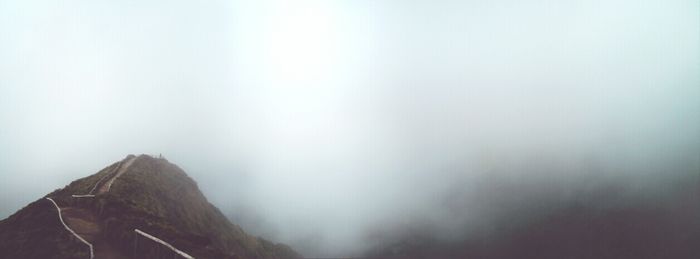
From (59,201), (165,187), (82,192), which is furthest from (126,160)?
(59,201)

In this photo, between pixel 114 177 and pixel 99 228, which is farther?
pixel 114 177

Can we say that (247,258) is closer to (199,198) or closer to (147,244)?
(199,198)

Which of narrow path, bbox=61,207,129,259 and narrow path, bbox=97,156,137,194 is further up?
narrow path, bbox=97,156,137,194

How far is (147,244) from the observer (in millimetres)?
37344

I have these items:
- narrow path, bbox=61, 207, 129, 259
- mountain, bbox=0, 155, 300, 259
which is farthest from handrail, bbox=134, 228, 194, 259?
narrow path, bbox=61, 207, 129, 259

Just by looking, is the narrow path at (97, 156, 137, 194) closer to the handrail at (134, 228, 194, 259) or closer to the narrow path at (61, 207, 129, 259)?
the narrow path at (61, 207, 129, 259)

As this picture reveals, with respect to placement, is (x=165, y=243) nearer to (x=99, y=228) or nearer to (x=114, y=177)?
(x=99, y=228)

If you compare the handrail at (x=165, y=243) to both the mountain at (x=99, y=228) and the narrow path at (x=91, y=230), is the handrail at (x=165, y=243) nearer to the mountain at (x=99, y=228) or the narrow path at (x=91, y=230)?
the mountain at (x=99, y=228)

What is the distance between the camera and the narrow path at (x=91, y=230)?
36094mm

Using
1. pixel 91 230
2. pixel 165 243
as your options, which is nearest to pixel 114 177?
pixel 91 230

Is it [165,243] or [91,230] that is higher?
[91,230]

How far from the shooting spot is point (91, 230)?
40.2 m

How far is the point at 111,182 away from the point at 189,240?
95.5 feet

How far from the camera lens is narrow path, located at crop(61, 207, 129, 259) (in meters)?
36.1
